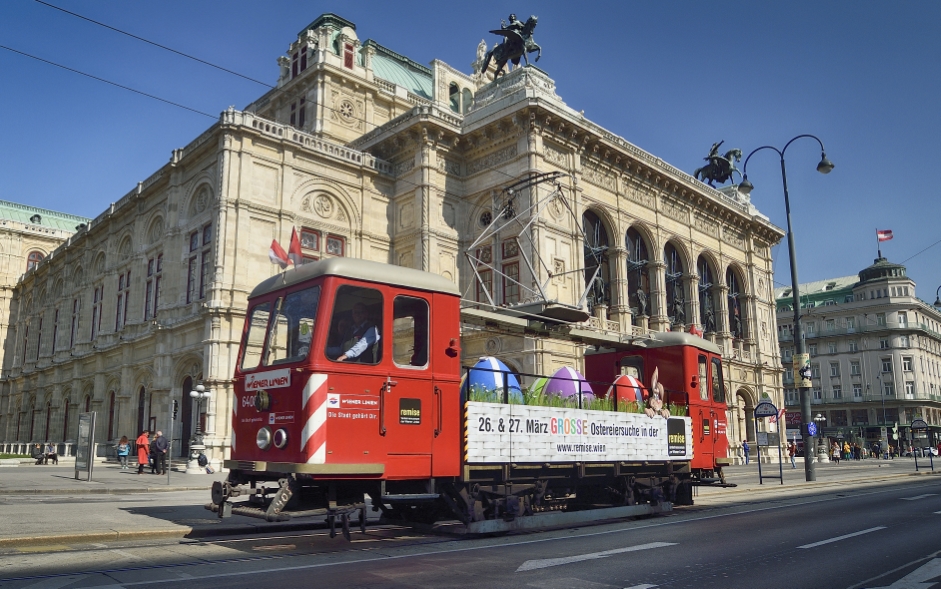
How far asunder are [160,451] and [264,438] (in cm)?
1999

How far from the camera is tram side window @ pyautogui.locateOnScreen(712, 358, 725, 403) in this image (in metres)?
14.8

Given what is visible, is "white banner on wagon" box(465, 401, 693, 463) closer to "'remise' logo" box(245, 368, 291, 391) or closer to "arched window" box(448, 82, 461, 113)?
"'remise' logo" box(245, 368, 291, 391)

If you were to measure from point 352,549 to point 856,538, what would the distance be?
6782 mm

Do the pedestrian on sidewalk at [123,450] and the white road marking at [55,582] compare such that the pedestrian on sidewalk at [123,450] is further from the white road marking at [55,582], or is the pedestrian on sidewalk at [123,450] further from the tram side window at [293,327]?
the white road marking at [55,582]

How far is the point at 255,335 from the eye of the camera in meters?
9.39

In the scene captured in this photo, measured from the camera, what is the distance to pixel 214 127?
30.5m

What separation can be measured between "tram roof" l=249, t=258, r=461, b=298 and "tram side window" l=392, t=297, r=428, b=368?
9.3 inches

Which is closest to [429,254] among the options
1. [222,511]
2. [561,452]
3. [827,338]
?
[561,452]

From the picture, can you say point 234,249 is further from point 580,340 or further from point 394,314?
point 394,314

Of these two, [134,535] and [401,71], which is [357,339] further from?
[401,71]

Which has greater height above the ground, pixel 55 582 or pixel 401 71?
pixel 401 71

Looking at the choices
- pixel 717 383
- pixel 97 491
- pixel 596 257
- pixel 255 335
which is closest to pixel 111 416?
pixel 97 491

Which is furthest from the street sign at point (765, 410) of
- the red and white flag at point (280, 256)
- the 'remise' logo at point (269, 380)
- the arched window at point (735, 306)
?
the arched window at point (735, 306)

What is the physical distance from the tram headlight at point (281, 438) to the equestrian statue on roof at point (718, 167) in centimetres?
4561
